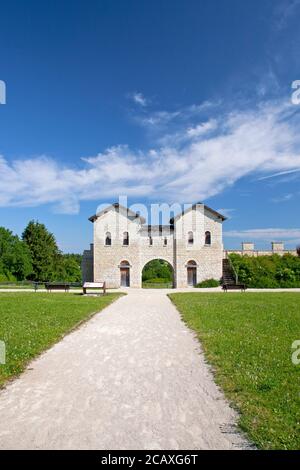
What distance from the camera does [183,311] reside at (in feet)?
53.7

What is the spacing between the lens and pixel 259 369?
6934 millimetres

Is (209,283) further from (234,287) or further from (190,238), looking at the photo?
(234,287)

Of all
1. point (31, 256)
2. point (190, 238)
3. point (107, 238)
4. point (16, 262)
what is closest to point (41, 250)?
point (31, 256)

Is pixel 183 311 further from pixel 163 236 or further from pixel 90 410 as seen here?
pixel 163 236

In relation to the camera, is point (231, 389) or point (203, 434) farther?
point (231, 389)

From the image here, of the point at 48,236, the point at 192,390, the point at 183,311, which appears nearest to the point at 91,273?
the point at 48,236

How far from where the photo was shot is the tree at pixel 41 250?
191 ft

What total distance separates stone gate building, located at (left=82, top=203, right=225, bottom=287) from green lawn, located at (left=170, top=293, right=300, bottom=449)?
25.9 metres

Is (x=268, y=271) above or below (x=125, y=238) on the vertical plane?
below

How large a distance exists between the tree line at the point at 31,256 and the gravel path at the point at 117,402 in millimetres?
44295

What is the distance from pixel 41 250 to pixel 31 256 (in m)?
1.94

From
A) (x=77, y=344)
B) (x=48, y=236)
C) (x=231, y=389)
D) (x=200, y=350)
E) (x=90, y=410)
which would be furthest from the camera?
(x=48, y=236)
